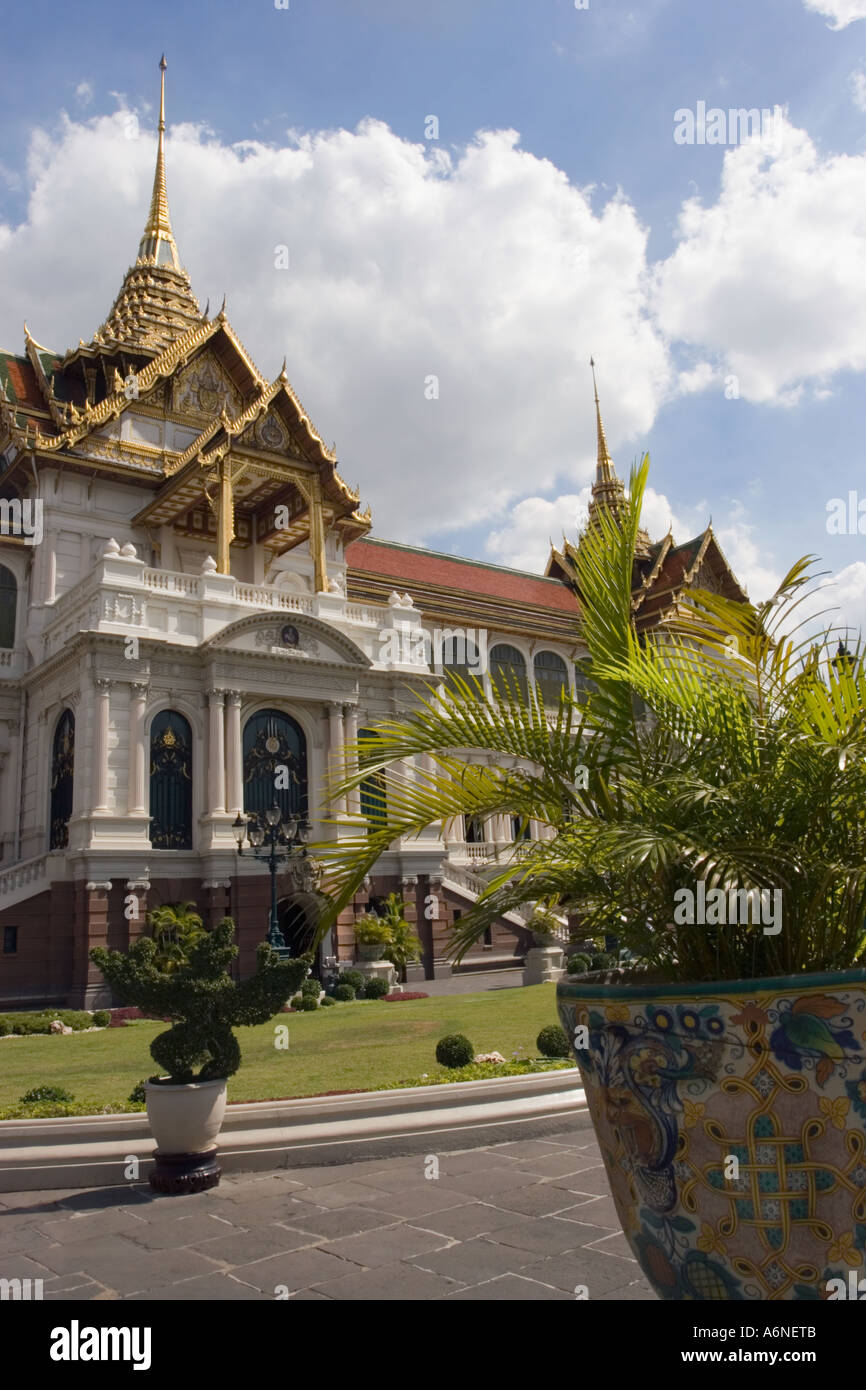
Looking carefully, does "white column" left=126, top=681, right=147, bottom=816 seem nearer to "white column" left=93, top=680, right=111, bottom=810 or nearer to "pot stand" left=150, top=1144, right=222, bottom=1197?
"white column" left=93, top=680, right=111, bottom=810

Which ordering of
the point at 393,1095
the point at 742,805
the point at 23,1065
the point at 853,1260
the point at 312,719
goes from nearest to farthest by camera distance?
the point at 853,1260 → the point at 742,805 → the point at 393,1095 → the point at 23,1065 → the point at 312,719

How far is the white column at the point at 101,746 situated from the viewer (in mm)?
23250

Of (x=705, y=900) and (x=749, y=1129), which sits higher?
(x=705, y=900)

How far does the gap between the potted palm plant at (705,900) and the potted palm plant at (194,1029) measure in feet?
11.1

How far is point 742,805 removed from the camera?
157 inches

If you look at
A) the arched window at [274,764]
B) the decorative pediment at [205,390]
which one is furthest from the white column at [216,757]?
the decorative pediment at [205,390]

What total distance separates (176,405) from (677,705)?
3037cm

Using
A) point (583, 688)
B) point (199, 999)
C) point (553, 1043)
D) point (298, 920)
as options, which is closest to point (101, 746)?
point (298, 920)

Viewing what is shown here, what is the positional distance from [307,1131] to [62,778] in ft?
63.7

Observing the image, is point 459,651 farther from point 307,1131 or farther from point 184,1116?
point 184,1116

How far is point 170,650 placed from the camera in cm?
2519

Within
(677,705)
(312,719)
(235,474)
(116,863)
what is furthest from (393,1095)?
(235,474)

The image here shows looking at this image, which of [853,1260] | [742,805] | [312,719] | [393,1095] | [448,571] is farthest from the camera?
[448,571]

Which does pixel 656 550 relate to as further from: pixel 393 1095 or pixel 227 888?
pixel 393 1095
